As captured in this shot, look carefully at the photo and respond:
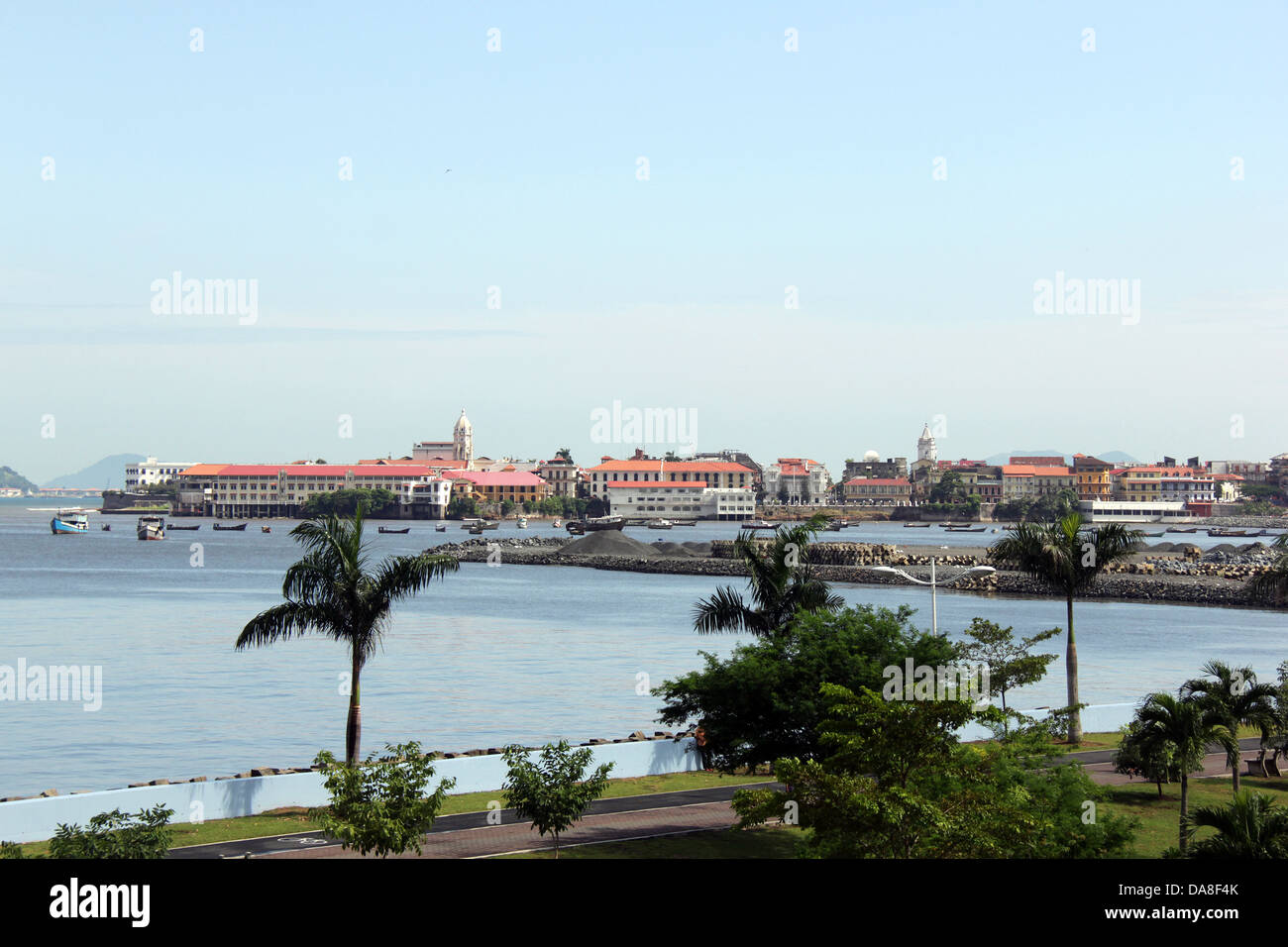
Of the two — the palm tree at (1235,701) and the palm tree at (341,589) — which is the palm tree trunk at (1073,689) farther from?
the palm tree at (341,589)

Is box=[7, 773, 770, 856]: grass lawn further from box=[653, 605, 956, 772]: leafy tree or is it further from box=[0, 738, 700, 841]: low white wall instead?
box=[653, 605, 956, 772]: leafy tree

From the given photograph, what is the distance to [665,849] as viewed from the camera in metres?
20.0

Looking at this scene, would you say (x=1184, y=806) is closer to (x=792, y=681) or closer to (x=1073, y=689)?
(x=792, y=681)

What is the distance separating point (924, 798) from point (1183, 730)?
32.9 ft

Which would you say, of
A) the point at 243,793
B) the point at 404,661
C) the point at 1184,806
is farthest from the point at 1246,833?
the point at 404,661

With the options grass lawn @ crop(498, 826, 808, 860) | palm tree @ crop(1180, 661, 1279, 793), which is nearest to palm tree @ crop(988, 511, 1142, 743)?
palm tree @ crop(1180, 661, 1279, 793)

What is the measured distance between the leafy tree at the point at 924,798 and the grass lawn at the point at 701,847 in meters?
3.13

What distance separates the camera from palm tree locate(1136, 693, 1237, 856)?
22.3m

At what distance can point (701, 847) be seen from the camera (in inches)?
806

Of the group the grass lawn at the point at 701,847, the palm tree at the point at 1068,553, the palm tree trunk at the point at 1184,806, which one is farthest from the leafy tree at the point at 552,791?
the palm tree at the point at 1068,553

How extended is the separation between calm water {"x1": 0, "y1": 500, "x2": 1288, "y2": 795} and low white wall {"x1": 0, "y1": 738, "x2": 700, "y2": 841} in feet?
38.3

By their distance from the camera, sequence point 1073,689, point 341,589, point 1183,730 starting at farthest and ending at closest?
1. point 1073,689
2. point 341,589
3. point 1183,730

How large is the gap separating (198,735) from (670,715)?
21.7m
